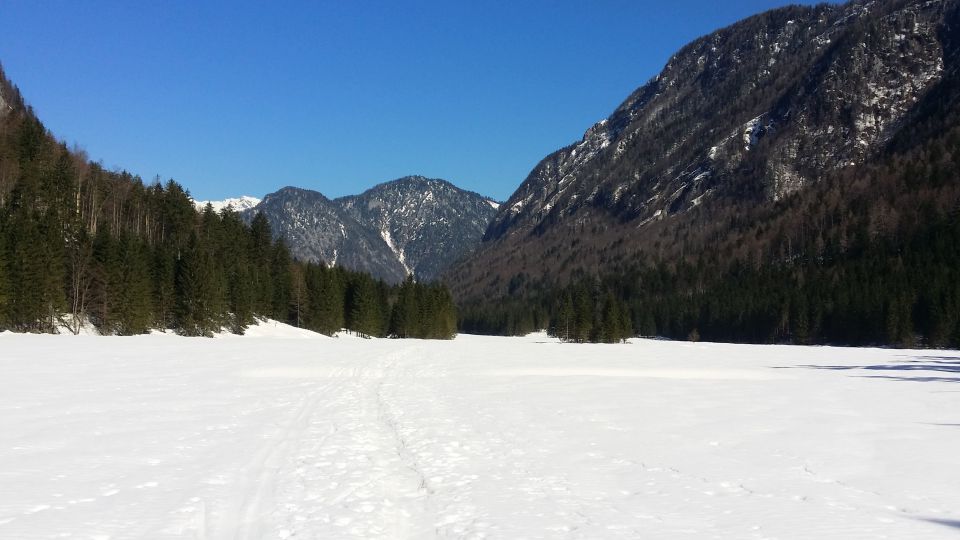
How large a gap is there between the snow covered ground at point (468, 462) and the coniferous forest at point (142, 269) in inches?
1539

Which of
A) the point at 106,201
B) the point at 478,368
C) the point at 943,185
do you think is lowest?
the point at 478,368

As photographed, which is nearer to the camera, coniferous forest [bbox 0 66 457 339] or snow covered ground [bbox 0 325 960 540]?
snow covered ground [bbox 0 325 960 540]

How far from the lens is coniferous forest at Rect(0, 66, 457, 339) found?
5316 cm

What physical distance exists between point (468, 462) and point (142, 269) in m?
63.1

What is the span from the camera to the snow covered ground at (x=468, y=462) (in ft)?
24.8

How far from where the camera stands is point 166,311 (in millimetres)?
67625

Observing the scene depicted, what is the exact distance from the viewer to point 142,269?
61906mm

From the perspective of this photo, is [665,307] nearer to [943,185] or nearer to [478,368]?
[943,185]

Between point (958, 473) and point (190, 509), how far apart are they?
1312 cm

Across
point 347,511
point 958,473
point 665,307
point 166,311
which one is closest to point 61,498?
point 347,511

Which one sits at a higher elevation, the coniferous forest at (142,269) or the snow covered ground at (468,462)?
the coniferous forest at (142,269)

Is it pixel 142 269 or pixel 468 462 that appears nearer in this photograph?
pixel 468 462

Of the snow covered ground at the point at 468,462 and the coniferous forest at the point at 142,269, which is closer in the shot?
the snow covered ground at the point at 468,462

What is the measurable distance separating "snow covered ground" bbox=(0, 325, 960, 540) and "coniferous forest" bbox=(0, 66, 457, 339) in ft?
128
